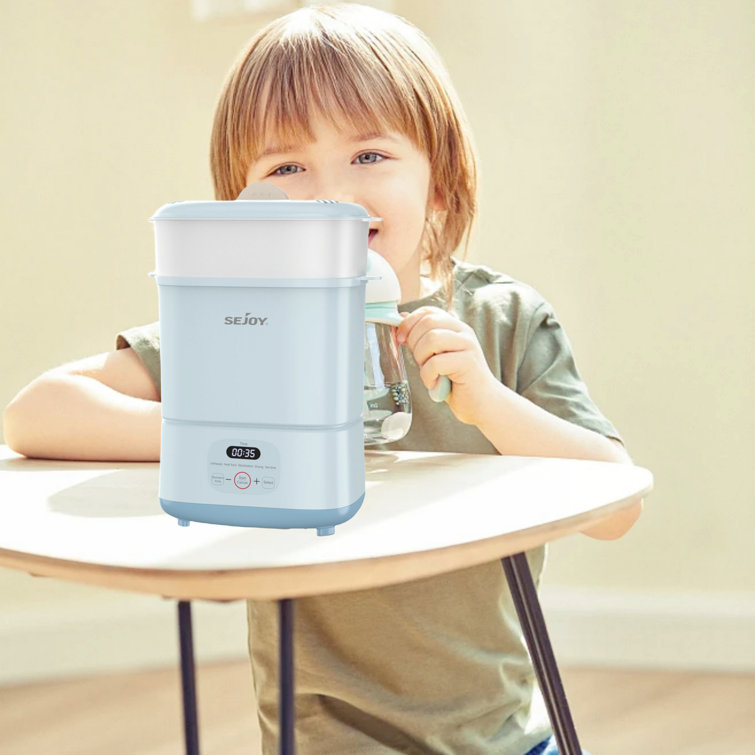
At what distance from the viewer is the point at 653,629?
6.55ft

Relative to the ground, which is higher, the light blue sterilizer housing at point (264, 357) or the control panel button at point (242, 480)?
the light blue sterilizer housing at point (264, 357)

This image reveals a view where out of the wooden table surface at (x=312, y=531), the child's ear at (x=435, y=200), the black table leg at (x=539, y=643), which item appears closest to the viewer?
the wooden table surface at (x=312, y=531)

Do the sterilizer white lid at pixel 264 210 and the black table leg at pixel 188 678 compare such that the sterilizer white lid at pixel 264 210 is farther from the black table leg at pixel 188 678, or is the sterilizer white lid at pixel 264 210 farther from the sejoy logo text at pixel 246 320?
the black table leg at pixel 188 678

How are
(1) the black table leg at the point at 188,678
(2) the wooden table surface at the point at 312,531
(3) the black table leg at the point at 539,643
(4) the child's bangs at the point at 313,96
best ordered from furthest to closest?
(4) the child's bangs at the point at 313,96 < (3) the black table leg at the point at 539,643 < (1) the black table leg at the point at 188,678 < (2) the wooden table surface at the point at 312,531

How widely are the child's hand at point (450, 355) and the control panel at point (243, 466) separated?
0.69 feet

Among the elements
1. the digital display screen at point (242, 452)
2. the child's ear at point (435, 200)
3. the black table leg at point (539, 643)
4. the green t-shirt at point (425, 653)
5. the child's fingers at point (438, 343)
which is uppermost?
the child's ear at point (435, 200)

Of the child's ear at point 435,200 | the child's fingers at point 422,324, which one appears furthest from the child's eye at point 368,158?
the child's fingers at point 422,324

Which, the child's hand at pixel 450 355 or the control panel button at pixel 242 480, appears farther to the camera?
the child's hand at pixel 450 355

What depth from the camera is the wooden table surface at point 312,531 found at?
1.67 ft

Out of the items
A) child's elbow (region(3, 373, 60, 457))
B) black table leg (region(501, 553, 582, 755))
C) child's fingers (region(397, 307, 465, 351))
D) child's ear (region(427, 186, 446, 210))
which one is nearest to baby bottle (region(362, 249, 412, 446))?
child's fingers (region(397, 307, 465, 351))

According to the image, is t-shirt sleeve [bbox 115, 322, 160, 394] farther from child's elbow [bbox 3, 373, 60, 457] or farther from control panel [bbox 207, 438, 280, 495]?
control panel [bbox 207, 438, 280, 495]

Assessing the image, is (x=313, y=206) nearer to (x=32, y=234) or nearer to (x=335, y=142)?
(x=335, y=142)

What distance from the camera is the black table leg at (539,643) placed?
810 millimetres

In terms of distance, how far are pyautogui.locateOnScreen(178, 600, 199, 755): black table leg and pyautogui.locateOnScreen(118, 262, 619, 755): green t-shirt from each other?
25 centimetres
